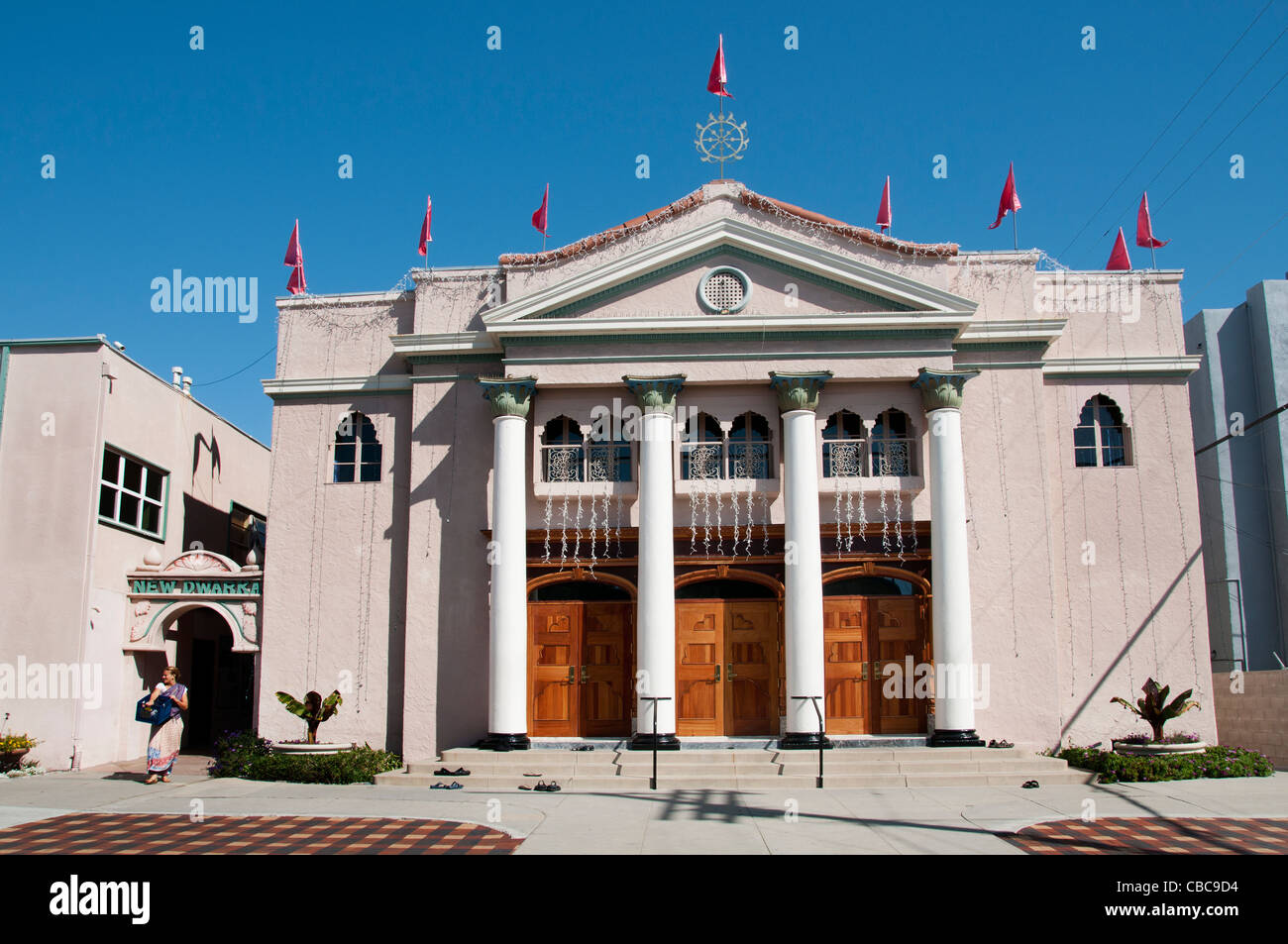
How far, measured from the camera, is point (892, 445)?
1984 cm

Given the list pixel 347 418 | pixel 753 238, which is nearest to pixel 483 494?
pixel 347 418

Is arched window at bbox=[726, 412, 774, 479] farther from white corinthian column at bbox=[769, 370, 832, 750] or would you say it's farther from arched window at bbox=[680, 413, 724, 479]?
white corinthian column at bbox=[769, 370, 832, 750]

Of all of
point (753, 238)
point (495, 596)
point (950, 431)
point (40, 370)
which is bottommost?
point (495, 596)

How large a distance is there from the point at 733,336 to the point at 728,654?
20.1 feet

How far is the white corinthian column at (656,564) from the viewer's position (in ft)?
59.4

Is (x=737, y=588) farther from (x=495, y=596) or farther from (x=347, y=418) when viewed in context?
(x=347, y=418)

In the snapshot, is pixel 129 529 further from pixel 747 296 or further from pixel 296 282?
pixel 747 296

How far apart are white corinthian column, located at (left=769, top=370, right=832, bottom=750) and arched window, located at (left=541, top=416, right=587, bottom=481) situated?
13.1ft

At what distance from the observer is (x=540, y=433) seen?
20000mm

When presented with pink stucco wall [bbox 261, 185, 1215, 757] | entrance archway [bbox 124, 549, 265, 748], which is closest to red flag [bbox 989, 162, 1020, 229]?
pink stucco wall [bbox 261, 185, 1215, 757]

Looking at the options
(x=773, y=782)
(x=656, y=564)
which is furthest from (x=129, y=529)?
(x=773, y=782)

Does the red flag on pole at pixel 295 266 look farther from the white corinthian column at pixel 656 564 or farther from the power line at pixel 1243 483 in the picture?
the power line at pixel 1243 483

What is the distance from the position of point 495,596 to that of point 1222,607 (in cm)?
2026

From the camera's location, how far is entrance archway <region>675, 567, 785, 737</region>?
19578 mm
